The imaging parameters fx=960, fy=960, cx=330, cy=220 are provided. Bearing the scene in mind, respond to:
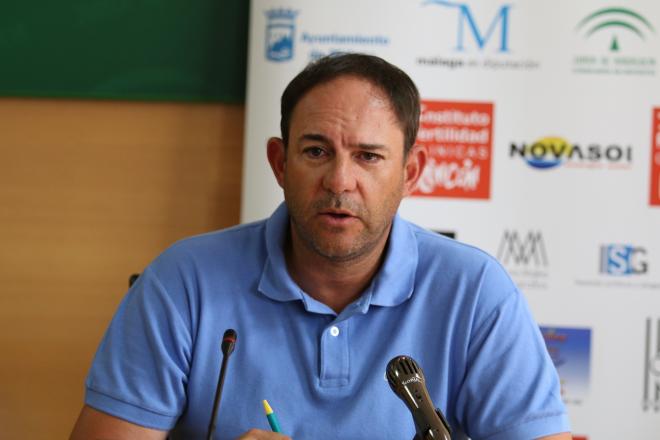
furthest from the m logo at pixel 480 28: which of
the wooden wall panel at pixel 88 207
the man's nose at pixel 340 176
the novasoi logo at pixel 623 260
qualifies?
the man's nose at pixel 340 176

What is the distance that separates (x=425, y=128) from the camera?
10.7 ft

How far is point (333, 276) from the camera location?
73.8 inches

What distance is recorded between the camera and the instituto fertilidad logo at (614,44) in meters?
3.19

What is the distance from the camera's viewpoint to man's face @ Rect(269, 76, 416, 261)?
1.76 m

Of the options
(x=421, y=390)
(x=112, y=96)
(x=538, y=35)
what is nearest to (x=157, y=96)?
(x=112, y=96)

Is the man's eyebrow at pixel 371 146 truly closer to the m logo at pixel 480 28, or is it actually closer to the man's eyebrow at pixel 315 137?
the man's eyebrow at pixel 315 137

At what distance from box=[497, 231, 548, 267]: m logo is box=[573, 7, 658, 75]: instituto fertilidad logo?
58 centimetres

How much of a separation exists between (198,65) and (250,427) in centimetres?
201

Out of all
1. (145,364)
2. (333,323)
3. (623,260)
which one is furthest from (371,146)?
(623,260)

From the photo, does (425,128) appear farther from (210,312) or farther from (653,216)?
(210,312)

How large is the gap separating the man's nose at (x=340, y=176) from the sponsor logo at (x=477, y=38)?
1.55 meters

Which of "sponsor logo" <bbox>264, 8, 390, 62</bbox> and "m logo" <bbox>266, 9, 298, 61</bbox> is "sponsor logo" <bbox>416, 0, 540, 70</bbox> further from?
"m logo" <bbox>266, 9, 298, 61</bbox>

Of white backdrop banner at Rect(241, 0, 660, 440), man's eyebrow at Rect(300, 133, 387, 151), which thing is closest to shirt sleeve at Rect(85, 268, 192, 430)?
man's eyebrow at Rect(300, 133, 387, 151)

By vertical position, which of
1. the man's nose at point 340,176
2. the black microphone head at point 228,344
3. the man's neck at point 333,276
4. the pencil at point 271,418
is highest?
the man's nose at point 340,176
